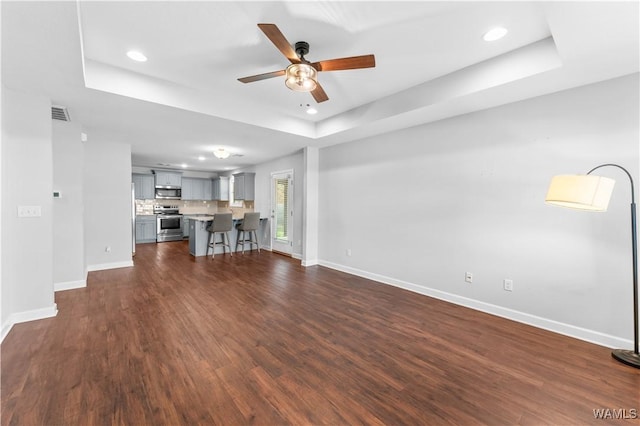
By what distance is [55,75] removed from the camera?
249 cm

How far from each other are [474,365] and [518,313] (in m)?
1.27

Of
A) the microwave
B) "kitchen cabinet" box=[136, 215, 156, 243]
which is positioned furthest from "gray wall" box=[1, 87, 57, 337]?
the microwave

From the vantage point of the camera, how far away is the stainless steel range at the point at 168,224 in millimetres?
8344

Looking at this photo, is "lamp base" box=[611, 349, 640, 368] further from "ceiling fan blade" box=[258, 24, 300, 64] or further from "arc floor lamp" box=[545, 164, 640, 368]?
"ceiling fan blade" box=[258, 24, 300, 64]

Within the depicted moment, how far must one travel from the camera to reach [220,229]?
6.12 meters

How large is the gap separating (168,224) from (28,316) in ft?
19.7

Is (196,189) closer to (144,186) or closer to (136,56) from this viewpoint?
(144,186)

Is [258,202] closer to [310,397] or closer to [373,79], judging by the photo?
[373,79]

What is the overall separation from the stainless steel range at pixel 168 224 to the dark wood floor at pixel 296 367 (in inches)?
203

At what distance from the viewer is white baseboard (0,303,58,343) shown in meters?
2.63

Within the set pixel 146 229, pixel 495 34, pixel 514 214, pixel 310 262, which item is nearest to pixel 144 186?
pixel 146 229

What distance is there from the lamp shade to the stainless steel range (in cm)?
945

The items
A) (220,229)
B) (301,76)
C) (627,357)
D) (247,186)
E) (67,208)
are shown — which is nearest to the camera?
(627,357)
